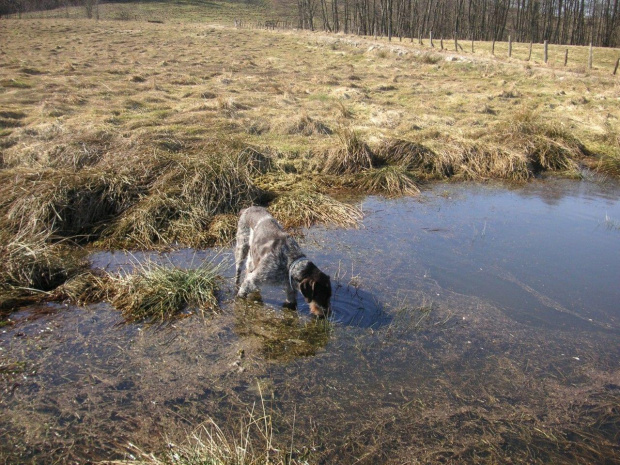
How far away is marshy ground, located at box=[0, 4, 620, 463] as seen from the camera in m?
4.11

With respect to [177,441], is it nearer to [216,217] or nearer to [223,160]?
[216,217]

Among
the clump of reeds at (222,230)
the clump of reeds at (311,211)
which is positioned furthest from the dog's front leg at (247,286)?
the clump of reeds at (311,211)

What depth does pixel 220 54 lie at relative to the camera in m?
31.2

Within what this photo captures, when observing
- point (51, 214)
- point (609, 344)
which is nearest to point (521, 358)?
point (609, 344)

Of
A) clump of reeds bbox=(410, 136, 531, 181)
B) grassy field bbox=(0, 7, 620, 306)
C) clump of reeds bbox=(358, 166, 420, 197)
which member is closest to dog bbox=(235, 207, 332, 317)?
grassy field bbox=(0, 7, 620, 306)

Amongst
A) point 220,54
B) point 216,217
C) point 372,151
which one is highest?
point 220,54

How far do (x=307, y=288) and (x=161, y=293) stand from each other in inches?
71.7

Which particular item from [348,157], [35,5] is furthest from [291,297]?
[35,5]

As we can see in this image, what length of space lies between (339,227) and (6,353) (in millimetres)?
5146

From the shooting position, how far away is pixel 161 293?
19.0 feet

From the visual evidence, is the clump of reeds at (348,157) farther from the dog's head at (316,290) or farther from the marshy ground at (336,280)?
the dog's head at (316,290)

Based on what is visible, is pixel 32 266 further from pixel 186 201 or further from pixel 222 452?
pixel 222 452

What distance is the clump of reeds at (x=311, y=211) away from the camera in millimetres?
8469

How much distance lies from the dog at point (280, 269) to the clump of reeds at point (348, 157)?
482cm
